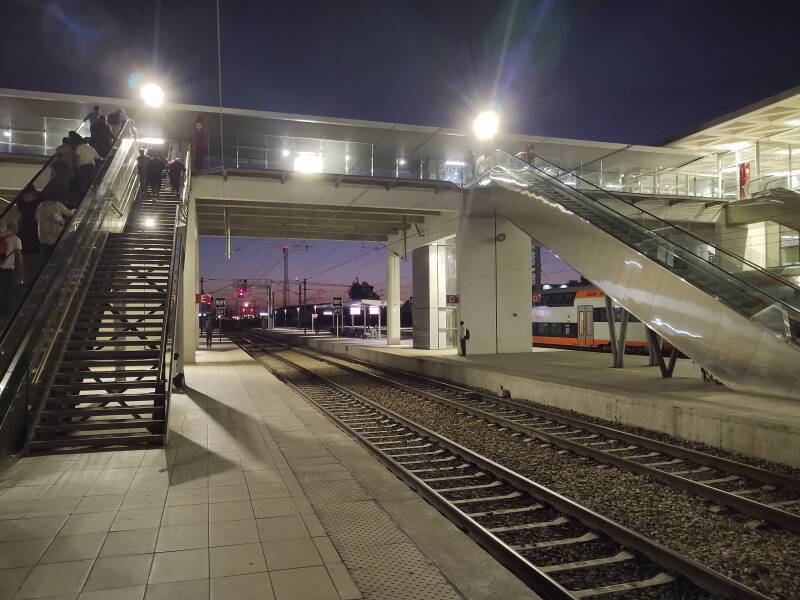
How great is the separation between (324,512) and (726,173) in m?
25.2

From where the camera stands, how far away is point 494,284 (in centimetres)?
2228

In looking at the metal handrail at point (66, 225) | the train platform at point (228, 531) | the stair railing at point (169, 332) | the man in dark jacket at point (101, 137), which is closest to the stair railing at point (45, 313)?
the metal handrail at point (66, 225)

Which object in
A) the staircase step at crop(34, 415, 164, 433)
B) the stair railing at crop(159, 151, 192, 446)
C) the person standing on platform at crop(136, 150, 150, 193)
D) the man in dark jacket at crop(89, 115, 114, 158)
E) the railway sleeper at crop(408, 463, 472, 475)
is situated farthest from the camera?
the person standing on platform at crop(136, 150, 150, 193)

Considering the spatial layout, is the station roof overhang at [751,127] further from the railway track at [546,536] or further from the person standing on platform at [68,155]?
the person standing on platform at [68,155]

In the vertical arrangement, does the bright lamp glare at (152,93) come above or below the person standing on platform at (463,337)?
above

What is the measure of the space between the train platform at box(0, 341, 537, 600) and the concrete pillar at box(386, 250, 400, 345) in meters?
22.8

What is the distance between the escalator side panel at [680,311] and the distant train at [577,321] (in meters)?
9.79

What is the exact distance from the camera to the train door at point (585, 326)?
2714 cm

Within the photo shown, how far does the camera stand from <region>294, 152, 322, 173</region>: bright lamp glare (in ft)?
68.5

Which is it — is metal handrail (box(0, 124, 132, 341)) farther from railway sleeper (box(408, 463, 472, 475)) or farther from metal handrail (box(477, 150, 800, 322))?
metal handrail (box(477, 150, 800, 322))

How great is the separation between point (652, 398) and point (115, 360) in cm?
893

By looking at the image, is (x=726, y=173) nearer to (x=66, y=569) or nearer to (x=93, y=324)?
(x=93, y=324)

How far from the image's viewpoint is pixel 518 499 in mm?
6246


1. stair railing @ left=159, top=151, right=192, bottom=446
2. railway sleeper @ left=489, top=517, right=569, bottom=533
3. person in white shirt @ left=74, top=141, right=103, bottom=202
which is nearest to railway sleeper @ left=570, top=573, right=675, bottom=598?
railway sleeper @ left=489, top=517, right=569, bottom=533
